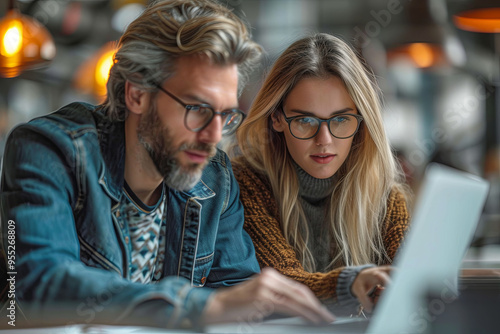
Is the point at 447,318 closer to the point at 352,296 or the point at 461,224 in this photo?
the point at 352,296

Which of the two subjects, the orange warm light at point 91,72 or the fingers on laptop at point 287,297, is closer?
the fingers on laptop at point 287,297

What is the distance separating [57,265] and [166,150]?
229 millimetres

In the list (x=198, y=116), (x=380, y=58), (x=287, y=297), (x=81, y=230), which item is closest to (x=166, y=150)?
(x=198, y=116)

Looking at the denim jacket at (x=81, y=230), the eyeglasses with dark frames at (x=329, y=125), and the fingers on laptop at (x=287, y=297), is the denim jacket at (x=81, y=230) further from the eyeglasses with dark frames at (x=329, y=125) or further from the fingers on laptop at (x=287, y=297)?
the eyeglasses with dark frames at (x=329, y=125)

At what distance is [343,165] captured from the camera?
1.10 m

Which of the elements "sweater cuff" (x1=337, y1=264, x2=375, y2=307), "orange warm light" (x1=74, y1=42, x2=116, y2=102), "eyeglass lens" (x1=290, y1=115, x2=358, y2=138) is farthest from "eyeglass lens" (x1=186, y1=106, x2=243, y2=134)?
"orange warm light" (x1=74, y1=42, x2=116, y2=102)

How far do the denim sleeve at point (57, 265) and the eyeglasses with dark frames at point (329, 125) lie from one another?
38 cm

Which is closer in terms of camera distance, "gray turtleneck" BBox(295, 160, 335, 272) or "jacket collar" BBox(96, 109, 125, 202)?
"jacket collar" BBox(96, 109, 125, 202)

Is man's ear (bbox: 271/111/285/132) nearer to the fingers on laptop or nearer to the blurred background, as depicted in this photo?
the blurred background

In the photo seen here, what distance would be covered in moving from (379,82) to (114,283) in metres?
0.67

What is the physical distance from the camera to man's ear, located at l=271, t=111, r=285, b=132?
110cm

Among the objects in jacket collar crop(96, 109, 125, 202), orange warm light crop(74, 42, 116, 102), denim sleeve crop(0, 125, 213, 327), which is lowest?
orange warm light crop(74, 42, 116, 102)

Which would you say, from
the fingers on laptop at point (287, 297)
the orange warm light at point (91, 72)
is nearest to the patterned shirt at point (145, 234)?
the fingers on laptop at point (287, 297)

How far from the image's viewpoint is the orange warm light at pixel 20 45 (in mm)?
1962
